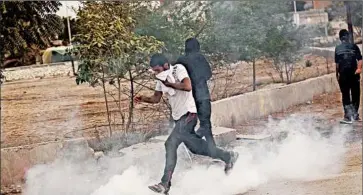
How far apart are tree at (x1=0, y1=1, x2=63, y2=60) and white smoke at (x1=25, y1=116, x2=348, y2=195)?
3.70 ft

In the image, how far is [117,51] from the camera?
6.46m

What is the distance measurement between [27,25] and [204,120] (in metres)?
1.87

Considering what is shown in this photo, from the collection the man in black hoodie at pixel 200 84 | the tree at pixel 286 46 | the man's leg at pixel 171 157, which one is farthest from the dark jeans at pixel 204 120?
the tree at pixel 286 46

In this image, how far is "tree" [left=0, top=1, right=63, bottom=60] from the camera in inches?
231

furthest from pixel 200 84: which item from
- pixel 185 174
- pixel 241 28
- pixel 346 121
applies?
pixel 346 121

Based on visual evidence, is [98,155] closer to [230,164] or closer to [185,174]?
[185,174]

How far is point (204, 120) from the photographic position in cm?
641

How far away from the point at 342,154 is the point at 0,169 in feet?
11.5

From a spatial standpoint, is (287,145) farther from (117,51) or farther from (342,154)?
(117,51)

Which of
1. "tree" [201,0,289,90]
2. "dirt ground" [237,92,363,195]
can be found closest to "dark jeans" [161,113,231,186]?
"dirt ground" [237,92,363,195]

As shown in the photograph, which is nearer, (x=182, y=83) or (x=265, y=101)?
(x=182, y=83)

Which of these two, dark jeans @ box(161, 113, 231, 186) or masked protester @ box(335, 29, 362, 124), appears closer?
dark jeans @ box(161, 113, 231, 186)

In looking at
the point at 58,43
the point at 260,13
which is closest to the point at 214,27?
the point at 260,13

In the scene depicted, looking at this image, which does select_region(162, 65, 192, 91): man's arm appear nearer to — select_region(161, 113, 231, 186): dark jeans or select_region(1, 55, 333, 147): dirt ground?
select_region(161, 113, 231, 186): dark jeans
